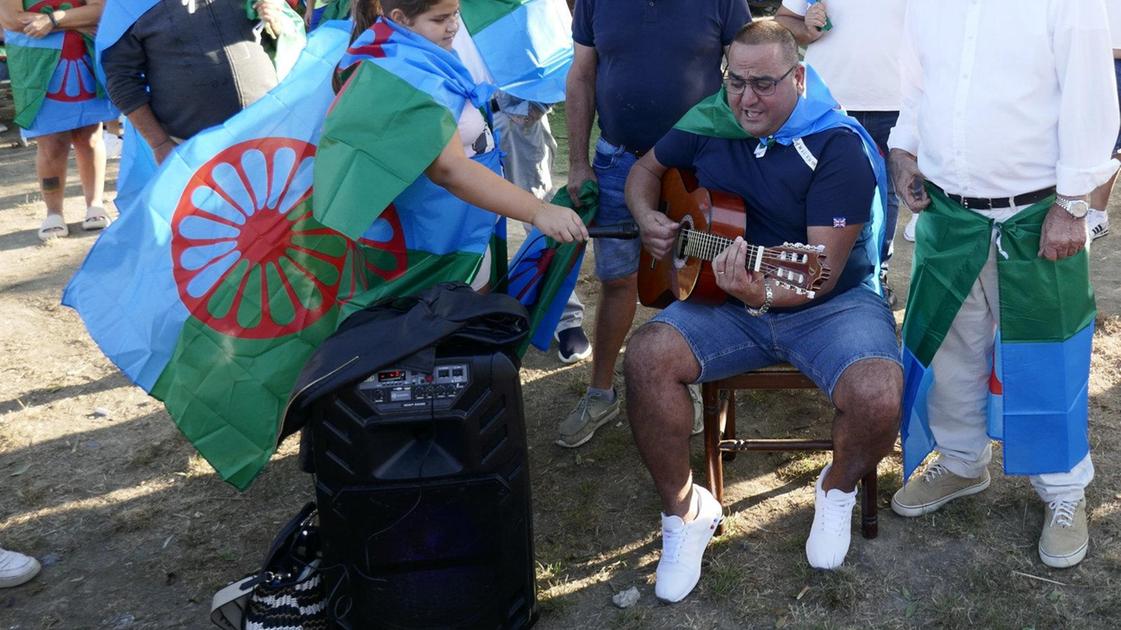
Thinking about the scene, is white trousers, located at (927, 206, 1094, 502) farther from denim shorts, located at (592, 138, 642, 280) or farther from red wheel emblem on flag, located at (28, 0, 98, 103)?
red wheel emblem on flag, located at (28, 0, 98, 103)

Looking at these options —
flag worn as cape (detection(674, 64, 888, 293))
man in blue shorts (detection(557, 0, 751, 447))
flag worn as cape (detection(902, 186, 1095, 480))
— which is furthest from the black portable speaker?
flag worn as cape (detection(902, 186, 1095, 480))

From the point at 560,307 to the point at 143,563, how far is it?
5.01 feet

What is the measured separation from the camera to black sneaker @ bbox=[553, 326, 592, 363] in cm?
453

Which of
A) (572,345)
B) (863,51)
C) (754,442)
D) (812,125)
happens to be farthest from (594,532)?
(863,51)

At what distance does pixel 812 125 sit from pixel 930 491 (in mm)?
1189

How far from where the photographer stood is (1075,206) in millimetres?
2801

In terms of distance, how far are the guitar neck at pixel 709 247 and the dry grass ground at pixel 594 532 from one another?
33.4 inches

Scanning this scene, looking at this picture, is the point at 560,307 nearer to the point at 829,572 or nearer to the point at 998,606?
the point at 829,572

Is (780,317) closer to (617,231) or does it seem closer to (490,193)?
(617,231)

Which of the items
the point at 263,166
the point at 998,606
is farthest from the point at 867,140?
the point at 263,166

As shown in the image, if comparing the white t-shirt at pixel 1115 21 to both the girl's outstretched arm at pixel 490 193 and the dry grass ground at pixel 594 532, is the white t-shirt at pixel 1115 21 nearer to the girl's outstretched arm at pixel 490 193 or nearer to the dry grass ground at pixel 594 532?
the dry grass ground at pixel 594 532

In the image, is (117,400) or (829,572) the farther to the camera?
(117,400)

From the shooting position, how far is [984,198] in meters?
2.96

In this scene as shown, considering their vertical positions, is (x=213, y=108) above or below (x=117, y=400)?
above
